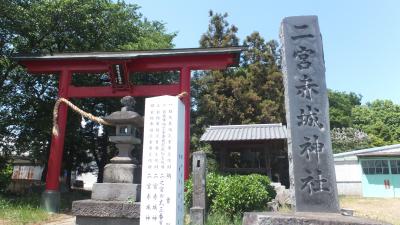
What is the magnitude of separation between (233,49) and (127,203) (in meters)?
7.17

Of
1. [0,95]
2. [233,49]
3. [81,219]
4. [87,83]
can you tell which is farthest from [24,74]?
Answer: [81,219]

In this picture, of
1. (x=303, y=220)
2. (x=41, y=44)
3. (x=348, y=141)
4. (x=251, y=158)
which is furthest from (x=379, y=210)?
(x=348, y=141)

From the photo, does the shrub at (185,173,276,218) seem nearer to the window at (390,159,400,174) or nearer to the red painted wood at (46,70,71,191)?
the red painted wood at (46,70,71,191)

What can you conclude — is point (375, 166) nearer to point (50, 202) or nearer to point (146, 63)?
point (146, 63)

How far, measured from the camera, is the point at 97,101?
18453mm

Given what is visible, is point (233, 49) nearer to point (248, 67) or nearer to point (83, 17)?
point (83, 17)

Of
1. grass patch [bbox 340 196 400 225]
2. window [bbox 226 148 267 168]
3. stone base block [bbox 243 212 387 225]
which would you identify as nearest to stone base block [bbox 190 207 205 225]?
stone base block [bbox 243 212 387 225]

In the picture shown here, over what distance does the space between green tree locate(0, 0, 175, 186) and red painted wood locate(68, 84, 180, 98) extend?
2113 mm

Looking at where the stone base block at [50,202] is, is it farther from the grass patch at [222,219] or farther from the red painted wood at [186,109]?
the grass patch at [222,219]

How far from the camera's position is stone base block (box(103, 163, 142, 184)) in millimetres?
6762

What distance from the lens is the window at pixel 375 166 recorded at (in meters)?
21.8

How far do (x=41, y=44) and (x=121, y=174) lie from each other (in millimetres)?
10860

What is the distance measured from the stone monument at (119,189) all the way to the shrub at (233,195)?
3.41m

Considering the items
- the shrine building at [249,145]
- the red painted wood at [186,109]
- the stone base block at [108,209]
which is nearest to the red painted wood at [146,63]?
the red painted wood at [186,109]
